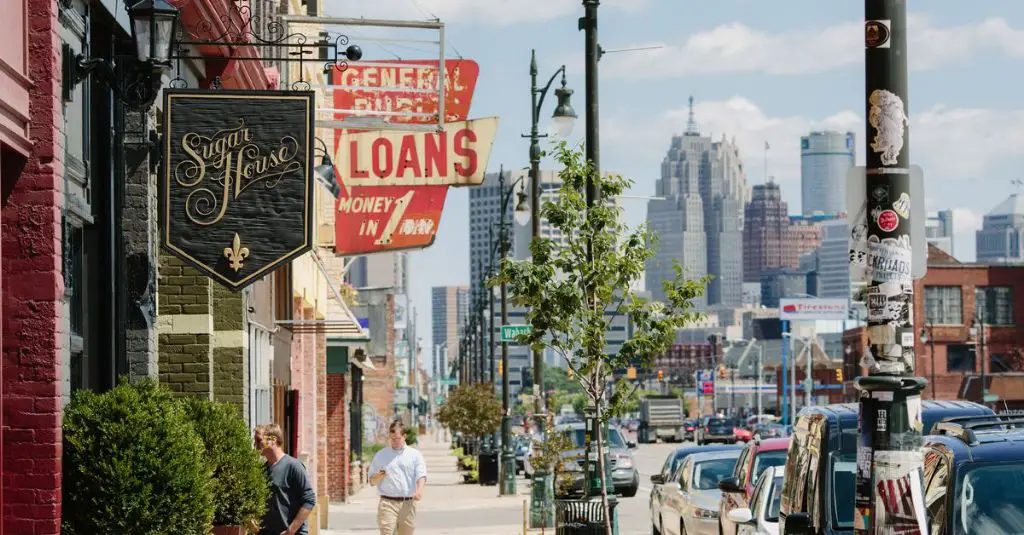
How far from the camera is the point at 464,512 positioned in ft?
123

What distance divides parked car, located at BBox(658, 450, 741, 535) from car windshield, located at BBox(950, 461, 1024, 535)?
10282 mm

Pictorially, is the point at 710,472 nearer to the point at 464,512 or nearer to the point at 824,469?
the point at 824,469

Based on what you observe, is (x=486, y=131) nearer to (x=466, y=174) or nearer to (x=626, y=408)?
(x=466, y=174)

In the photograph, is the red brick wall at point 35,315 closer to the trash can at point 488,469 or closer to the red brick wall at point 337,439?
the red brick wall at point 337,439

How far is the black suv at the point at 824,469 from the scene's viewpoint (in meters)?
11.8

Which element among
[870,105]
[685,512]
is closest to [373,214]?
[685,512]

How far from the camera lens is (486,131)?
79.6 feet

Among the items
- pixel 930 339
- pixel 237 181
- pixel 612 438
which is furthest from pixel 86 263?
pixel 930 339

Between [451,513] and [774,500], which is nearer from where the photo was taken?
[774,500]

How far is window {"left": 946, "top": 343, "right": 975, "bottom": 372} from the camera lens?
106000mm

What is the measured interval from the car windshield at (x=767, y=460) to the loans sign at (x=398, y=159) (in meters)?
5.90

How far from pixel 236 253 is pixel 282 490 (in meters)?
2.69

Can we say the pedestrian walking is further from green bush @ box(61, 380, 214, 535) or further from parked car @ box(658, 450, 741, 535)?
parked car @ box(658, 450, 741, 535)

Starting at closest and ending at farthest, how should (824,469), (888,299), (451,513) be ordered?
1. (888,299)
2. (824,469)
3. (451,513)
